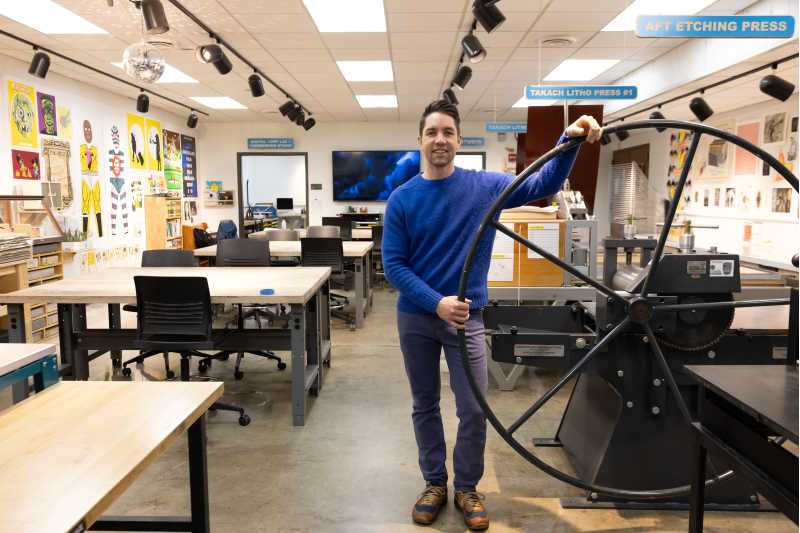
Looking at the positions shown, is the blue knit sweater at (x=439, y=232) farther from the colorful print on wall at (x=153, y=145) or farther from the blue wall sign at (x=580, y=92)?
the colorful print on wall at (x=153, y=145)

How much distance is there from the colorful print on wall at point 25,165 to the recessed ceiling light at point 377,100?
14.8 ft

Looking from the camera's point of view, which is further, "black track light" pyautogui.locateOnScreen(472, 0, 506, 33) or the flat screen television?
the flat screen television

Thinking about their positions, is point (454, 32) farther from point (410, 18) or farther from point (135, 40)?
point (135, 40)

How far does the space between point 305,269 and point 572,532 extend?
9.28ft

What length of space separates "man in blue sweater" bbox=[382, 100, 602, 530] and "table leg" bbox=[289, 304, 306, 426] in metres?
1.24

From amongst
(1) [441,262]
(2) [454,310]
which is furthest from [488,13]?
(2) [454,310]

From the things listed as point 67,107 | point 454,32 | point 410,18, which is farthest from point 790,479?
point 67,107

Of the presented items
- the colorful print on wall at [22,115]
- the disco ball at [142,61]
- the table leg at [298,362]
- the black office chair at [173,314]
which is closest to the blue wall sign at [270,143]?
the colorful print on wall at [22,115]

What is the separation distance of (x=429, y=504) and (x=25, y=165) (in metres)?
6.38

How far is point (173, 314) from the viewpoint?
3479 mm

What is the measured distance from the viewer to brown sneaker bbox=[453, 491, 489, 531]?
2.38 meters

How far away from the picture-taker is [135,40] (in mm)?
5945

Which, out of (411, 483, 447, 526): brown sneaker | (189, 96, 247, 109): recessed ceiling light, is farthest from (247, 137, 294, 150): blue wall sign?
(411, 483, 447, 526): brown sneaker

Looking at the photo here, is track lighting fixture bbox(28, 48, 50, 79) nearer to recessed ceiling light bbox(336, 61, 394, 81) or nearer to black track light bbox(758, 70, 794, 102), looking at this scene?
recessed ceiling light bbox(336, 61, 394, 81)
